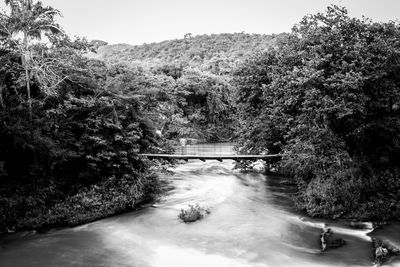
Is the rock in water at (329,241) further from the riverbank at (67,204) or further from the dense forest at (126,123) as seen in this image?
the riverbank at (67,204)

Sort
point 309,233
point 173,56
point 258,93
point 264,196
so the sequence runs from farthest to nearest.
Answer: point 173,56 < point 258,93 < point 264,196 < point 309,233

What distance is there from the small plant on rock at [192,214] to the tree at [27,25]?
855 centimetres

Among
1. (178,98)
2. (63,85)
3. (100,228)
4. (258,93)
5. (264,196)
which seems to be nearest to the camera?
(100,228)

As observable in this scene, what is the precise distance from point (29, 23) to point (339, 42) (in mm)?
14429

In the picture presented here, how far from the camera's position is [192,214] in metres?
16.7

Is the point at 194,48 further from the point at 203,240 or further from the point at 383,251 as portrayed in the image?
the point at 383,251

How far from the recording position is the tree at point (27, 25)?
16312 mm

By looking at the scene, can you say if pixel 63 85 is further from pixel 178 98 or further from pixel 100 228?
pixel 178 98

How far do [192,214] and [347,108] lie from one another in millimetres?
8362

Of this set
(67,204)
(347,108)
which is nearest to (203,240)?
(67,204)

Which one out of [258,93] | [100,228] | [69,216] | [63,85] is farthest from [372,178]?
[63,85]

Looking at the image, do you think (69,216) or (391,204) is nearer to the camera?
(391,204)

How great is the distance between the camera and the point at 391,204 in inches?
601

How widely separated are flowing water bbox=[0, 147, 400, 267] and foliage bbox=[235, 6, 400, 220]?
186cm
